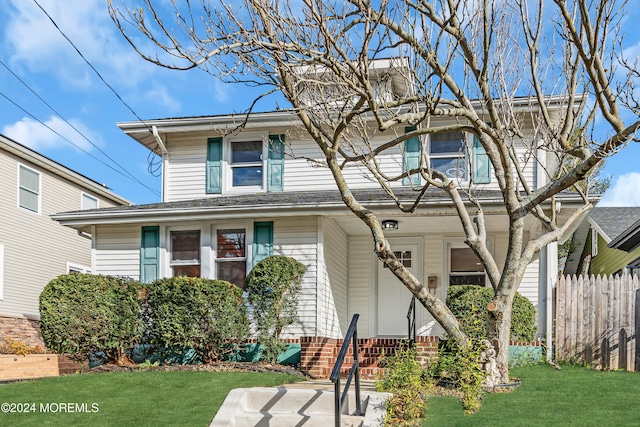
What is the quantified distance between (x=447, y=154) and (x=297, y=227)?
3.72 metres

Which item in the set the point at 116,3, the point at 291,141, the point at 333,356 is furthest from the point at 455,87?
the point at 291,141

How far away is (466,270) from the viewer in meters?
13.8

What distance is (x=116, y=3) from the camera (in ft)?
23.3

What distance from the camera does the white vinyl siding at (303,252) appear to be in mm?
12211

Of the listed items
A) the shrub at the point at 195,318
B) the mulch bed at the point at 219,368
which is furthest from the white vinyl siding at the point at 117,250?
the mulch bed at the point at 219,368

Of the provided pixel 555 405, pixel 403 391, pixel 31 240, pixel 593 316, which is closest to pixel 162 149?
pixel 31 240

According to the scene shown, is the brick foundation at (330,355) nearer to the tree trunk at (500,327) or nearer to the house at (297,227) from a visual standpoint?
the house at (297,227)

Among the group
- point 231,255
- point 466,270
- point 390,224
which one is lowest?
point 466,270

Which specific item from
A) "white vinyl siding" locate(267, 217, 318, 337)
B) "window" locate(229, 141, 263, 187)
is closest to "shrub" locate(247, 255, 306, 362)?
"white vinyl siding" locate(267, 217, 318, 337)

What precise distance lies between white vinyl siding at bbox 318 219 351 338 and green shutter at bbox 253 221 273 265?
106 centimetres

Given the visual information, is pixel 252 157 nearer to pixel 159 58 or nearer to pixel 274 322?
pixel 274 322

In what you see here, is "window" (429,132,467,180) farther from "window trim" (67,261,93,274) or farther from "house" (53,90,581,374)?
"window trim" (67,261,93,274)

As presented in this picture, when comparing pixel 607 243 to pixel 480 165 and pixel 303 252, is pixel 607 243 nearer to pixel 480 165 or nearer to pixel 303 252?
pixel 480 165

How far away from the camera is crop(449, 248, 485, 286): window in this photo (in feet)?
45.0
